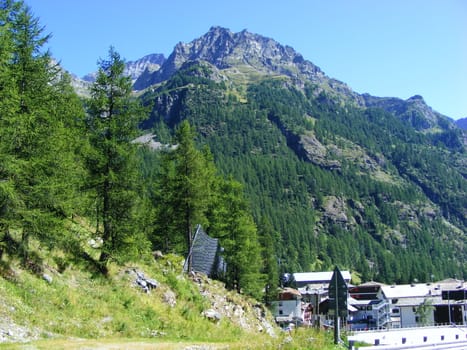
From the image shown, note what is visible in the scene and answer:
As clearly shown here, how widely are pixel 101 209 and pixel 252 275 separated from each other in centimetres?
2555

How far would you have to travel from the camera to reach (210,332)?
23688 mm

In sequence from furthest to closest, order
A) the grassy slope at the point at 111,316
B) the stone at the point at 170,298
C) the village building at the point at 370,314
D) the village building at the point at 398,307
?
the village building at the point at 370,314
the village building at the point at 398,307
the stone at the point at 170,298
the grassy slope at the point at 111,316

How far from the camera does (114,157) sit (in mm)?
24641

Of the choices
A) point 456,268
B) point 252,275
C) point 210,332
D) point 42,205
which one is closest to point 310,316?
point 252,275

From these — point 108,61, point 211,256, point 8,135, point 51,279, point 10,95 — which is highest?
point 108,61

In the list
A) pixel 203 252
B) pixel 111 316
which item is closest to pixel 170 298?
pixel 111 316

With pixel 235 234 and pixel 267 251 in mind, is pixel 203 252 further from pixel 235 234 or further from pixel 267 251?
pixel 267 251

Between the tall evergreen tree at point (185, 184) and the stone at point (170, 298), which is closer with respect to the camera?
the stone at point (170, 298)

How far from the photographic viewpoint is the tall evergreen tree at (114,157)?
23547mm

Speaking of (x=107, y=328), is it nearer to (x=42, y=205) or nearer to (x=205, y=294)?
(x=42, y=205)

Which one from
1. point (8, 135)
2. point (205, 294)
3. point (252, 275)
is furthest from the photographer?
point (252, 275)

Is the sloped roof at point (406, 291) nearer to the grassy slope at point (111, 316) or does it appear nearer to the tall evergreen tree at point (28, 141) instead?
the grassy slope at point (111, 316)

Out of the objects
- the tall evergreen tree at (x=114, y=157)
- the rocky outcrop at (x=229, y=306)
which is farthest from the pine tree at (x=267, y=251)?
the tall evergreen tree at (x=114, y=157)

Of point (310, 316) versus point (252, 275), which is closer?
point (252, 275)
